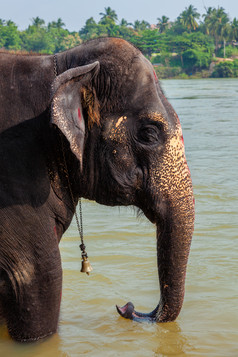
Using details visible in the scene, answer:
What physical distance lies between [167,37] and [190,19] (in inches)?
616

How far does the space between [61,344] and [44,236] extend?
77 cm

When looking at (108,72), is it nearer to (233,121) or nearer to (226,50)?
(233,121)

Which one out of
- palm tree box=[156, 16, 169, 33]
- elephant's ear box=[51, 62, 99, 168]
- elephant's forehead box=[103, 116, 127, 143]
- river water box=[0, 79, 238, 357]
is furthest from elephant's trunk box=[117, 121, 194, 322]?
palm tree box=[156, 16, 169, 33]

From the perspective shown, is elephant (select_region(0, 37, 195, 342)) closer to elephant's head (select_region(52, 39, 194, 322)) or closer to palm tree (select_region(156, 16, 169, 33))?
elephant's head (select_region(52, 39, 194, 322))

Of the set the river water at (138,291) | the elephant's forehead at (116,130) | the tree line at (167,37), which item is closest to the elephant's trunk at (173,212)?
the elephant's forehead at (116,130)

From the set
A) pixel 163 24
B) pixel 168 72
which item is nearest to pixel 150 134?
pixel 168 72

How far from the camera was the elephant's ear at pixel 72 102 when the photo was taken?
261 centimetres

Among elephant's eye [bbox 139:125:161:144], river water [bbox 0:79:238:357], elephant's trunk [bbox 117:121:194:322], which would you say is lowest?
river water [bbox 0:79:238:357]

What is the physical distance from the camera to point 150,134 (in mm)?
2922

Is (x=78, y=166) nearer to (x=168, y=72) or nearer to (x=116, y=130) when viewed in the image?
(x=116, y=130)

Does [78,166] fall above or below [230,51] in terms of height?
above

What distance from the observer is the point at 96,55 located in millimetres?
2943

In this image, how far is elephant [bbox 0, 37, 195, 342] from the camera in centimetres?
280

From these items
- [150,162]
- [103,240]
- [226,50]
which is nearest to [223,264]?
[103,240]
